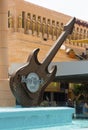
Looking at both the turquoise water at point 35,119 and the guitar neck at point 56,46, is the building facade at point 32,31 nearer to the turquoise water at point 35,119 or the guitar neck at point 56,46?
the guitar neck at point 56,46

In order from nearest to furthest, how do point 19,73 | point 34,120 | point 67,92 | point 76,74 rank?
point 34,120 < point 19,73 < point 76,74 < point 67,92

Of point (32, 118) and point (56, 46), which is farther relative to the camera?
point (56, 46)

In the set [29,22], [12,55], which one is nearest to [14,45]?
[12,55]

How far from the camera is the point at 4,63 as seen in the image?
2211 centimetres

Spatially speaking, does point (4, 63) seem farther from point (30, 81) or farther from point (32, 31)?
point (32, 31)

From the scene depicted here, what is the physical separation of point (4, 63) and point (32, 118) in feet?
21.5

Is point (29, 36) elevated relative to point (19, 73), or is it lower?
elevated

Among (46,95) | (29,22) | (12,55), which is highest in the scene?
(29,22)

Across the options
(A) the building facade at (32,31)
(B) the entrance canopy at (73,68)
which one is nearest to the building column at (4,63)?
(B) the entrance canopy at (73,68)

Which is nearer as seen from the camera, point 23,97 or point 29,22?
point 23,97

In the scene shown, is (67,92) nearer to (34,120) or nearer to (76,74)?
(76,74)

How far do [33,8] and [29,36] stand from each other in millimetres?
3158

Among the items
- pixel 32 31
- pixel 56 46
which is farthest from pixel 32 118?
pixel 32 31

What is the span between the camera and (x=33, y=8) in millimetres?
38219
